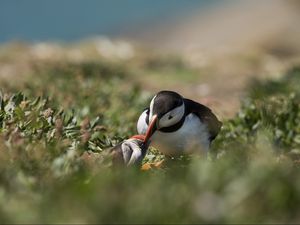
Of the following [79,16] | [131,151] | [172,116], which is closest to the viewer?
[131,151]

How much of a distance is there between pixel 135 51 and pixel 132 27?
136 feet

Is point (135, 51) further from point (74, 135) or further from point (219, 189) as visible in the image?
point (219, 189)

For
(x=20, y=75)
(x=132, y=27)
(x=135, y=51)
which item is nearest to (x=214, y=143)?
(x=20, y=75)

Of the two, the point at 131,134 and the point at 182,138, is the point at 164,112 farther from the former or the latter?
the point at 131,134

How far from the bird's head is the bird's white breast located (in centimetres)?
11

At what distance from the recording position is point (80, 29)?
6781cm

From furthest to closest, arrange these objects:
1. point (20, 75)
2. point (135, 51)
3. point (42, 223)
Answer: point (135, 51)
point (20, 75)
point (42, 223)

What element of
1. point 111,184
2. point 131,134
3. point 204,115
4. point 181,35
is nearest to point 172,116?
point 204,115

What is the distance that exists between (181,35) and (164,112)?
137ft

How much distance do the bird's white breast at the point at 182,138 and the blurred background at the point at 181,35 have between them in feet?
13.0

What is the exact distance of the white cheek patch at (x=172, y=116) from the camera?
7047 millimetres

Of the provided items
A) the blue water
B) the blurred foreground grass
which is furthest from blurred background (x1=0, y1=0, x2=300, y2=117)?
the blurred foreground grass

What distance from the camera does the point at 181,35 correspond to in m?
48.5

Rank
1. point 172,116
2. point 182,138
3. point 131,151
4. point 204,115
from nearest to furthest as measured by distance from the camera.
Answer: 1. point 131,151
2. point 172,116
3. point 182,138
4. point 204,115
